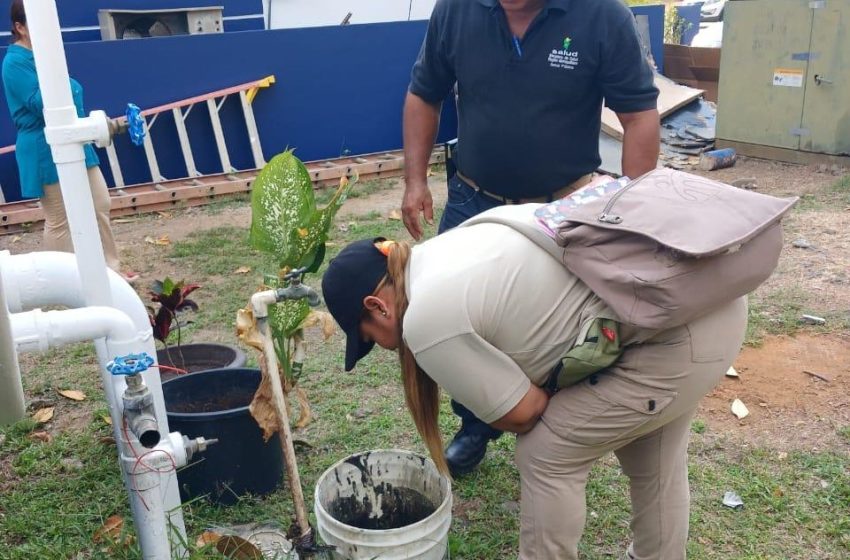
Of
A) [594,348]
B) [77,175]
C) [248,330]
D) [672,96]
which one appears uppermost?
[77,175]

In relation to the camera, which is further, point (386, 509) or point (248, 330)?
point (386, 509)

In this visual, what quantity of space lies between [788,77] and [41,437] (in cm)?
768

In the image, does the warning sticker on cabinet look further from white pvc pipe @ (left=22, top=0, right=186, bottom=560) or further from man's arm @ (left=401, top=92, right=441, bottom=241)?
white pvc pipe @ (left=22, top=0, right=186, bottom=560)

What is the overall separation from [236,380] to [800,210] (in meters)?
5.31

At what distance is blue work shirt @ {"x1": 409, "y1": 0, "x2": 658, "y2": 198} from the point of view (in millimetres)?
2947

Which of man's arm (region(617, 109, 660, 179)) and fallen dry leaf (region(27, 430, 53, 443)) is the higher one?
man's arm (region(617, 109, 660, 179))

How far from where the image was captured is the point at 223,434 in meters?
3.05

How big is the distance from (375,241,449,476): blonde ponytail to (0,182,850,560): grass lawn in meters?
0.66

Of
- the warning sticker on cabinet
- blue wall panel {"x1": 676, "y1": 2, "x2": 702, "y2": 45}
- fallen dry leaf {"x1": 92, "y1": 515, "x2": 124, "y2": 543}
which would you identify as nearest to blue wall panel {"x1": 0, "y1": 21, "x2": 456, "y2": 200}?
the warning sticker on cabinet

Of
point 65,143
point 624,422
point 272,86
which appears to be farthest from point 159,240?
point 624,422

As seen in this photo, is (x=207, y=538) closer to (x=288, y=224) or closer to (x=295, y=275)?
(x=295, y=275)

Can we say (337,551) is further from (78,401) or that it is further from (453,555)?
(78,401)

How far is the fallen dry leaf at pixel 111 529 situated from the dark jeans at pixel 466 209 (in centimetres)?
130

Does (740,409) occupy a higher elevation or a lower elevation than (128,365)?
lower
